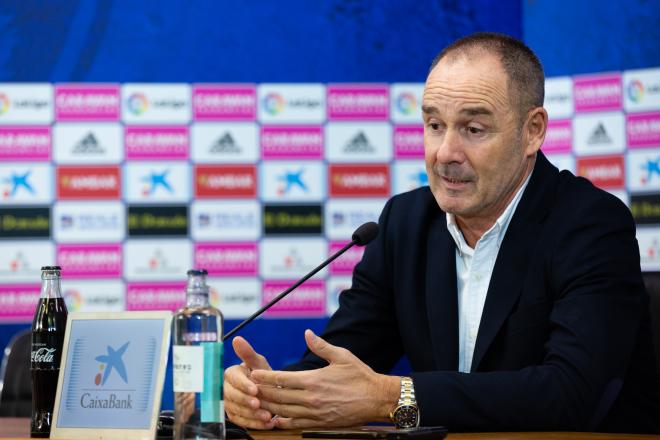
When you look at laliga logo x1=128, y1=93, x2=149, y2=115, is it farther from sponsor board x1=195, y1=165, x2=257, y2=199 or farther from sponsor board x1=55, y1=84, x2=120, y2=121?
sponsor board x1=195, y1=165, x2=257, y2=199

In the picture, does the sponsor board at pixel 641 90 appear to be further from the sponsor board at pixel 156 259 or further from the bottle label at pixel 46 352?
the bottle label at pixel 46 352

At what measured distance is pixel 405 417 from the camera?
1.81 m

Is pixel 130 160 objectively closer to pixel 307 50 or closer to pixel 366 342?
pixel 307 50

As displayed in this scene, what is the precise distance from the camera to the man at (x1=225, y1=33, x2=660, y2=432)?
1.84 m

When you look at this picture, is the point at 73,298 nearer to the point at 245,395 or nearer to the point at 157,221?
the point at 157,221

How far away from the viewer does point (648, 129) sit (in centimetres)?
472

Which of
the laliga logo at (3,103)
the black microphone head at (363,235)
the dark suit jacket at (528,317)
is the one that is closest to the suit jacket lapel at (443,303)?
the dark suit jacket at (528,317)

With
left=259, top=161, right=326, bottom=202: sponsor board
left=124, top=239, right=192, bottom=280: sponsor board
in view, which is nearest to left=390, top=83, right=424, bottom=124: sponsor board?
left=259, top=161, right=326, bottom=202: sponsor board

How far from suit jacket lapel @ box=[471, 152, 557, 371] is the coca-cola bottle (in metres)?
0.88

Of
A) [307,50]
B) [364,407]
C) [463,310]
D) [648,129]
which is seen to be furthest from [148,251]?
[364,407]

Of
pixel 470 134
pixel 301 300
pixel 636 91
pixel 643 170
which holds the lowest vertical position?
pixel 301 300

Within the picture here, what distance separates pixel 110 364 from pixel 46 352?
20 centimetres

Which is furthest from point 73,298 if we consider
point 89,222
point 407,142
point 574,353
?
point 574,353

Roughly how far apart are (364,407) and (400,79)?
3.46m
